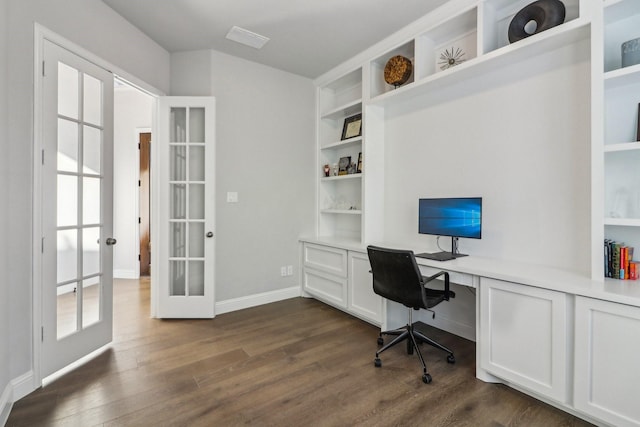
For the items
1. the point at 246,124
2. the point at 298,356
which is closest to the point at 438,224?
the point at 298,356

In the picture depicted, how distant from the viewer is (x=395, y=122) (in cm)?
333

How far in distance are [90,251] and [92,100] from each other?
1187 mm

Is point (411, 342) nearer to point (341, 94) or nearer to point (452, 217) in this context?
point (452, 217)

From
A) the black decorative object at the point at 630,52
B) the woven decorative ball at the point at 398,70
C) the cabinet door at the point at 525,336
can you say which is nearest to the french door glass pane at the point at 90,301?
the cabinet door at the point at 525,336

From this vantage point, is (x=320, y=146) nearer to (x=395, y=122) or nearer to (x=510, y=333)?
(x=395, y=122)

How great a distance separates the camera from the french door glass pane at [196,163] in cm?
333

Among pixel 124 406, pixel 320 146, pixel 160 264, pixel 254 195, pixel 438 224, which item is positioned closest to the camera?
pixel 124 406

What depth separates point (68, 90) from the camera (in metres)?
2.27

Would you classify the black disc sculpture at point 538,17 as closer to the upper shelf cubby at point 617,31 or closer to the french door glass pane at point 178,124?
the upper shelf cubby at point 617,31

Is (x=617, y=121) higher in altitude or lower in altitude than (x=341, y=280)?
higher

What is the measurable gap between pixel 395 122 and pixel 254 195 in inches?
70.2

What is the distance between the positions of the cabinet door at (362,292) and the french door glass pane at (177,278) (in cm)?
Result: 176

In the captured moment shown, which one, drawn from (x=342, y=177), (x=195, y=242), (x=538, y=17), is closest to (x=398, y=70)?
(x=538, y=17)

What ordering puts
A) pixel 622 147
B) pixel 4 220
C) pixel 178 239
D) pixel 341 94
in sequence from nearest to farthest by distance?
1. pixel 622 147
2. pixel 4 220
3. pixel 178 239
4. pixel 341 94
